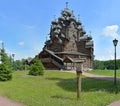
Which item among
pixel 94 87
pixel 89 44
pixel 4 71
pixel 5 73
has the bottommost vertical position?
pixel 94 87

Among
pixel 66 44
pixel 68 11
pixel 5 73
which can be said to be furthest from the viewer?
pixel 68 11

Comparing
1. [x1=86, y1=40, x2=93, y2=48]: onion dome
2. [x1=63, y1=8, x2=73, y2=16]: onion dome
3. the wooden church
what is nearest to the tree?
the wooden church

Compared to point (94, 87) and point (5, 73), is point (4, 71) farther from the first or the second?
point (94, 87)

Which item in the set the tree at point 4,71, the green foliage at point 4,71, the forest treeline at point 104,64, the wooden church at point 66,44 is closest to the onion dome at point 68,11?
the wooden church at point 66,44

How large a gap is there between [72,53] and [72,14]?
13.1 m

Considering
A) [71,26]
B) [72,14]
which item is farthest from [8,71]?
[72,14]

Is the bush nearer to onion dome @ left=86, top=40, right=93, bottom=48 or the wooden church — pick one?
the wooden church

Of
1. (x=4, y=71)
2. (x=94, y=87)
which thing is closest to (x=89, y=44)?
(x=4, y=71)

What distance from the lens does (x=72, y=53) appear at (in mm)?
64188

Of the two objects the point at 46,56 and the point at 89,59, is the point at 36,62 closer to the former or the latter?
the point at 46,56

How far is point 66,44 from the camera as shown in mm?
65438

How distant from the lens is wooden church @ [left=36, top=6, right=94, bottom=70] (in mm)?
62631

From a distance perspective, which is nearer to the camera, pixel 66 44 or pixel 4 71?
pixel 4 71

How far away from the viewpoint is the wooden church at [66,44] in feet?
205
